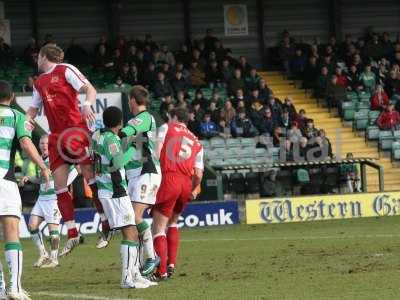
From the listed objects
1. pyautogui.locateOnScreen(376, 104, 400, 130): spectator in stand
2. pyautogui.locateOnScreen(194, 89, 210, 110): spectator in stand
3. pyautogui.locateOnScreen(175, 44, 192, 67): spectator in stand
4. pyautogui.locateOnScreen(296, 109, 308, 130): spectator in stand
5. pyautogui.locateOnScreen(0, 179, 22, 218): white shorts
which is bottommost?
pyautogui.locateOnScreen(376, 104, 400, 130): spectator in stand

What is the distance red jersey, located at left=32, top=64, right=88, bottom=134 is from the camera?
1385cm

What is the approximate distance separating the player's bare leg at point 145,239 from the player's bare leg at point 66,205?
834 mm

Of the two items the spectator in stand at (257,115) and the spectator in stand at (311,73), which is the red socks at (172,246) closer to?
the spectator in stand at (257,115)

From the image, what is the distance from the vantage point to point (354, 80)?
35281mm

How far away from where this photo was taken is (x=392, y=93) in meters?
35.3

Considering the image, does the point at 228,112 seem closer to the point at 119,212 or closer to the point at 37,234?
the point at 37,234

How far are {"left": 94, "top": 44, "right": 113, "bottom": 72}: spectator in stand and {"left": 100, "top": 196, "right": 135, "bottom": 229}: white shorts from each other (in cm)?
1894

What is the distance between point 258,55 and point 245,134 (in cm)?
918

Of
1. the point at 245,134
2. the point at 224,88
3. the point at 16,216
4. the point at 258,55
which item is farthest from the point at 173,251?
the point at 258,55

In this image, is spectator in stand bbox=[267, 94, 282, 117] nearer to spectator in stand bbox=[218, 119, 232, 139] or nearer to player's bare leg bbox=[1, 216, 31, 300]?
spectator in stand bbox=[218, 119, 232, 139]

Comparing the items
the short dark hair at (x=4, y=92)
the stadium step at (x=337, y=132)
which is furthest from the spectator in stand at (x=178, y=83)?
the short dark hair at (x=4, y=92)

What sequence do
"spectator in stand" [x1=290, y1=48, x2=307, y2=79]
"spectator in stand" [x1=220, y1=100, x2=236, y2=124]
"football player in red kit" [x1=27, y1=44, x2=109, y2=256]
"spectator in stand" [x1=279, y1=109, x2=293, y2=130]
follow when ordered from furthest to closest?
"spectator in stand" [x1=290, y1=48, x2=307, y2=79] → "spectator in stand" [x1=279, y1=109, x2=293, y2=130] → "spectator in stand" [x1=220, y1=100, x2=236, y2=124] → "football player in red kit" [x1=27, y1=44, x2=109, y2=256]

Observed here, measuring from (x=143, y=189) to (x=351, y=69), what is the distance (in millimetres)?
22886

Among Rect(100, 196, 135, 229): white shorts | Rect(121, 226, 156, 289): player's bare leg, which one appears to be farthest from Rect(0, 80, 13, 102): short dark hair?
Rect(121, 226, 156, 289): player's bare leg
